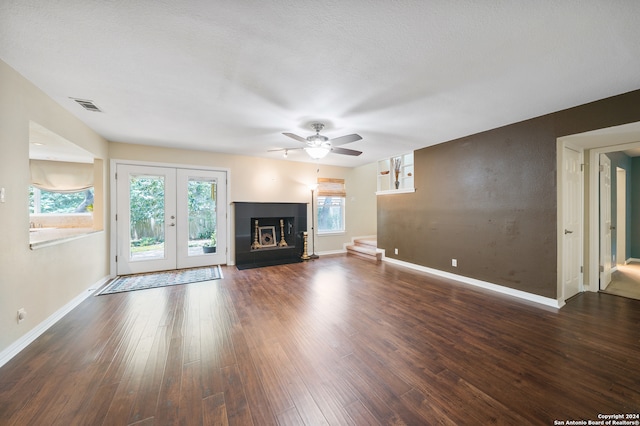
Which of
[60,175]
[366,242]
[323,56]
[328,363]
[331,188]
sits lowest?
[328,363]

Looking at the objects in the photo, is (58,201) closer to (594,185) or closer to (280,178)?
(280,178)

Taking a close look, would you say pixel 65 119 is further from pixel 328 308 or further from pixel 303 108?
pixel 328 308

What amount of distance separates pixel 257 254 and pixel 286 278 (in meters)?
1.57

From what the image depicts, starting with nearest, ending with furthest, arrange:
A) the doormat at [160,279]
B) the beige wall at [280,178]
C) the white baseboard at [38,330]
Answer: the white baseboard at [38,330]
the doormat at [160,279]
the beige wall at [280,178]

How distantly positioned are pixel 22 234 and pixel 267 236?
414 cm

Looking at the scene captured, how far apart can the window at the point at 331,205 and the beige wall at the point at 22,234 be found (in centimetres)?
503

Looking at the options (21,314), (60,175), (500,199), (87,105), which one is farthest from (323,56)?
(60,175)

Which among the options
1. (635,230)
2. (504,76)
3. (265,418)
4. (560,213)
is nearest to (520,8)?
(504,76)

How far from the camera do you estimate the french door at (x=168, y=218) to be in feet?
14.7

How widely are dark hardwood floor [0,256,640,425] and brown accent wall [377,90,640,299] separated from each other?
2.18 ft

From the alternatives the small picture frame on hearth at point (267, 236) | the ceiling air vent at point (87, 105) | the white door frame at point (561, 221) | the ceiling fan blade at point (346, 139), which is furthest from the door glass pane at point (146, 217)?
the white door frame at point (561, 221)

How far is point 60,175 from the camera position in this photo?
533 cm

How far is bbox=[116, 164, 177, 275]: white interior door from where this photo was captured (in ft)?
14.6

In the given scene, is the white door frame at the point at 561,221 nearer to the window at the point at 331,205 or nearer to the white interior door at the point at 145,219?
the window at the point at 331,205
